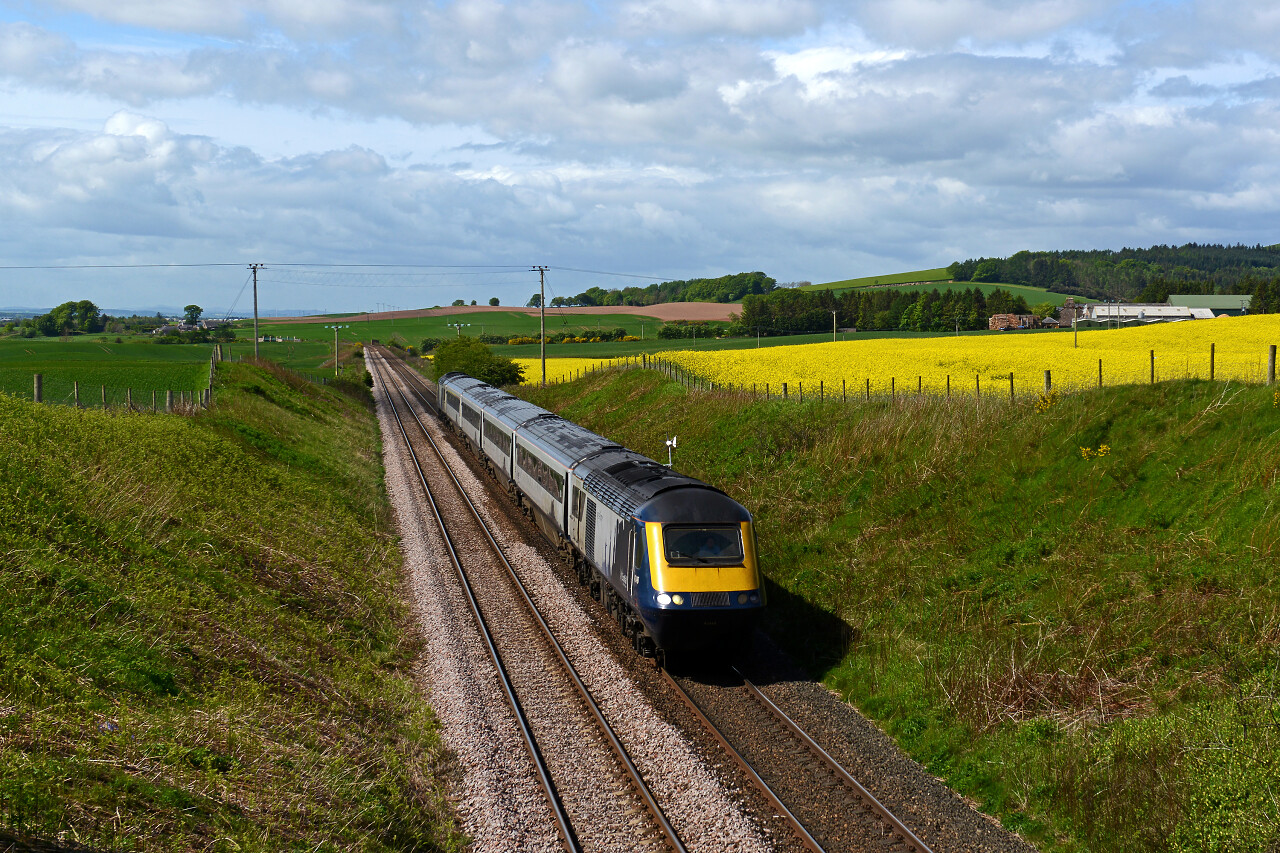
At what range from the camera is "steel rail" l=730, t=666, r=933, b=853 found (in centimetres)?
938

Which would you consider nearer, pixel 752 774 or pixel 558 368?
pixel 752 774

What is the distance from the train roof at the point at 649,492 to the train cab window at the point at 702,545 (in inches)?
7.3

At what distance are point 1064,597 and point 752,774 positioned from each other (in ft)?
20.1

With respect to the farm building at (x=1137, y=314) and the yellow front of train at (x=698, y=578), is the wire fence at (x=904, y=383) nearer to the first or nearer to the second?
the yellow front of train at (x=698, y=578)

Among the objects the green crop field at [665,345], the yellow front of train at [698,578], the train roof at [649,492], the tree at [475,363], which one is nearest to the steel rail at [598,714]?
the yellow front of train at [698,578]

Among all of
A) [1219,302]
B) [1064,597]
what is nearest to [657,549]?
[1064,597]

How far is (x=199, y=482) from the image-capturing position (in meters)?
19.5

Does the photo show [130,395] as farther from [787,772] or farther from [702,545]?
[787,772]

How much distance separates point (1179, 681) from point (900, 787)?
3840mm

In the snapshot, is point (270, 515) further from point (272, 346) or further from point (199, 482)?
point (272, 346)

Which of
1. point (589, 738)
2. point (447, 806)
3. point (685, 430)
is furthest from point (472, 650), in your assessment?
point (685, 430)

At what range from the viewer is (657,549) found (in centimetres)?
1367

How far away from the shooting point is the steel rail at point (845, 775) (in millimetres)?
9383

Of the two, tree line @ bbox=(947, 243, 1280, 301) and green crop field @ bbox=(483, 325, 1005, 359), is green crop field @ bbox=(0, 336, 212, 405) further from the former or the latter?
tree line @ bbox=(947, 243, 1280, 301)
